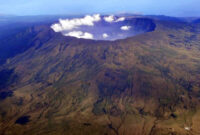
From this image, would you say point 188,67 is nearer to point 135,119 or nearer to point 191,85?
point 191,85

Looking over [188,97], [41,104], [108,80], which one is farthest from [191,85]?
[41,104]

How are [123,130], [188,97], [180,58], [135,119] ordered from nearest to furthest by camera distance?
[123,130]
[135,119]
[188,97]
[180,58]

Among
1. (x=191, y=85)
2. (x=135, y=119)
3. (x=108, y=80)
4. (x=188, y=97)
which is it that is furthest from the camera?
(x=108, y=80)

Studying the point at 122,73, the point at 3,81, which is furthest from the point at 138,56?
the point at 3,81

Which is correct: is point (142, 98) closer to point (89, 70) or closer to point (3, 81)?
point (89, 70)

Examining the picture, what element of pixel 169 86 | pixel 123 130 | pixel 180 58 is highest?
pixel 180 58

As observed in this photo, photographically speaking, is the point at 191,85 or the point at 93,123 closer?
the point at 93,123

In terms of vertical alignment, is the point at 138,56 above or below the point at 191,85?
above
